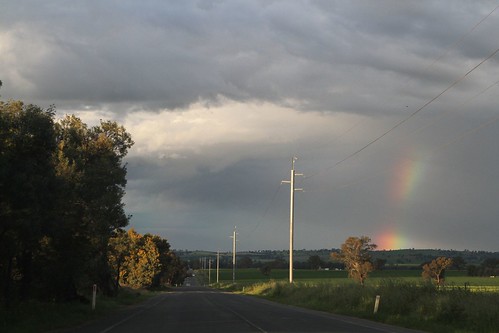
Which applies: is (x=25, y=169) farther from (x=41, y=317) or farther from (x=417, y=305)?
(x=417, y=305)

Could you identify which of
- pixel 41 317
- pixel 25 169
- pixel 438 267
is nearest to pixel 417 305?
pixel 41 317

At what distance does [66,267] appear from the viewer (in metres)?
30.0

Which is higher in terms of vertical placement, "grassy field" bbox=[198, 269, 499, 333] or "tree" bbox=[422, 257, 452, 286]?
"tree" bbox=[422, 257, 452, 286]

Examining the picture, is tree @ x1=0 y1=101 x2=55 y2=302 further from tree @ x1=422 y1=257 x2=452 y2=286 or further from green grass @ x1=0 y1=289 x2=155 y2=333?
tree @ x1=422 y1=257 x2=452 y2=286

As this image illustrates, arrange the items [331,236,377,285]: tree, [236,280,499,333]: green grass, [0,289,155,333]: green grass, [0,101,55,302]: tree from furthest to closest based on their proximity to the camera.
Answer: [331,236,377,285]: tree, [236,280,499,333]: green grass, [0,289,155,333]: green grass, [0,101,55,302]: tree

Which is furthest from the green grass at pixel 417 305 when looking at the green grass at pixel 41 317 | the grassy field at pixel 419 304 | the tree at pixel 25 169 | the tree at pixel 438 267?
the tree at pixel 438 267

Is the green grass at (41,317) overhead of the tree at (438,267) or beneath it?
beneath

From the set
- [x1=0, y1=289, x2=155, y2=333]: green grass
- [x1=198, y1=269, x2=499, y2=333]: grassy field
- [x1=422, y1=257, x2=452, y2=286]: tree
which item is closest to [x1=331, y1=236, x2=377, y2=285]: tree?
[x1=422, y1=257, x2=452, y2=286]: tree

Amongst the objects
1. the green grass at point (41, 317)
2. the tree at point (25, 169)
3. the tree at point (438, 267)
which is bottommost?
the green grass at point (41, 317)

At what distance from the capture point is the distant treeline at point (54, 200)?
1969 cm

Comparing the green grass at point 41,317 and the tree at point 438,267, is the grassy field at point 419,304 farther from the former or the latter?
the tree at point 438,267

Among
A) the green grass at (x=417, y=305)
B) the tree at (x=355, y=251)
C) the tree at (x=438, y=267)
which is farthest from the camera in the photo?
the tree at (x=355, y=251)

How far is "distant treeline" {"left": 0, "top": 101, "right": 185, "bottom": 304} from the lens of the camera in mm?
19688

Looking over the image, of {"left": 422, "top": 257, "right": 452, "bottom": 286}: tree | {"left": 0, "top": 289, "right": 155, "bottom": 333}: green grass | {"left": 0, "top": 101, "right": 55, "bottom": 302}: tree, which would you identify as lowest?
{"left": 0, "top": 289, "right": 155, "bottom": 333}: green grass
